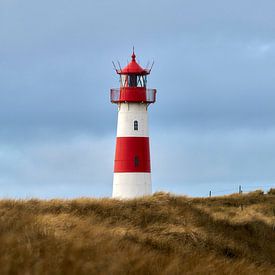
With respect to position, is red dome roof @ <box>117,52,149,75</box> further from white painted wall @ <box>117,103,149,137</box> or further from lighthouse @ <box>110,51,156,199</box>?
white painted wall @ <box>117,103,149,137</box>

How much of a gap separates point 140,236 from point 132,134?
55.3 feet

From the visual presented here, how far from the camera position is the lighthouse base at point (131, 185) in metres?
32.4

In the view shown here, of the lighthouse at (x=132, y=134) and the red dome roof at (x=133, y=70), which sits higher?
the red dome roof at (x=133, y=70)

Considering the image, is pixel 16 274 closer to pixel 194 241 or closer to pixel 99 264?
pixel 99 264

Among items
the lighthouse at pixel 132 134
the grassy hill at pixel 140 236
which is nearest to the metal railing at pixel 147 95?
the lighthouse at pixel 132 134

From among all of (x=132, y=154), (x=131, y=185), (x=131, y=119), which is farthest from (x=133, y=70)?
(x=131, y=185)

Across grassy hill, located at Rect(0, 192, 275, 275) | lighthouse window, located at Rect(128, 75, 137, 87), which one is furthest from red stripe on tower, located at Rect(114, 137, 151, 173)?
grassy hill, located at Rect(0, 192, 275, 275)

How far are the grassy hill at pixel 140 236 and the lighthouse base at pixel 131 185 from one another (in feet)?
16.3

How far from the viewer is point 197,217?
2112 centimetres

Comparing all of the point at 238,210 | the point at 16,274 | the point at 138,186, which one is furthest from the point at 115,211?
the point at 138,186

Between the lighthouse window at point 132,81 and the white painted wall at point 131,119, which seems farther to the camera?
the lighthouse window at point 132,81

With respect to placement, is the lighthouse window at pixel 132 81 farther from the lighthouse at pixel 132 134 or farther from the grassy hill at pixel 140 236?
the grassy hill at pixel 140 236

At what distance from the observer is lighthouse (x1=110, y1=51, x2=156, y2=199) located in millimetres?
32719

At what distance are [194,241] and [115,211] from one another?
8.53 ft
